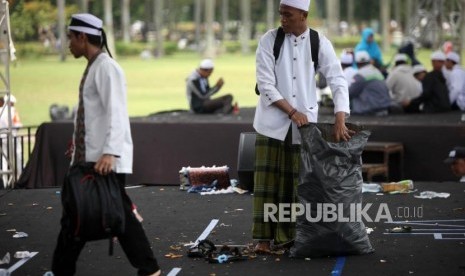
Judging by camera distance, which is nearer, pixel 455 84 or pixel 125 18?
pixel 455 84

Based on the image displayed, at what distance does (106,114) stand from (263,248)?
1.99 meters

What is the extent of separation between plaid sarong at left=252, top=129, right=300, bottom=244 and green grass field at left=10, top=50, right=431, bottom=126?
2276 cm

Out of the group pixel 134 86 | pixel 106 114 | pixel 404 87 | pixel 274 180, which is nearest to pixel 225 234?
pixel 274 180

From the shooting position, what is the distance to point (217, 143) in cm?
1619

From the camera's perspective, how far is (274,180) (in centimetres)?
847

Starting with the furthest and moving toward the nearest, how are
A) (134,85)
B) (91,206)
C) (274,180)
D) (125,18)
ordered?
1. (125,18)
2. (134,85)
3. (274,180)
4. (91,206)

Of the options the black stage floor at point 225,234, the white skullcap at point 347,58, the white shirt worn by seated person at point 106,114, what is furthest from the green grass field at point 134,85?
the white shirt worn by seated person at point 106,114

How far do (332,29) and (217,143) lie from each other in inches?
2992

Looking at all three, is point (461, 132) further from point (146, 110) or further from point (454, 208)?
point (146, 110)

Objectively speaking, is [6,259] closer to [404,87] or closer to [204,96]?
[204,96]

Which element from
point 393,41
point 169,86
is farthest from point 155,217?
point 393,41

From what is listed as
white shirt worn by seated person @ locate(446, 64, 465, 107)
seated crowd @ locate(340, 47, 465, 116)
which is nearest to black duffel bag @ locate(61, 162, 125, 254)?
seated crowd @ locate(340, 47, 465, 116)

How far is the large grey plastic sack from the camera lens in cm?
820

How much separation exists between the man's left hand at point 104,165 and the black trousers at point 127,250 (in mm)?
219
